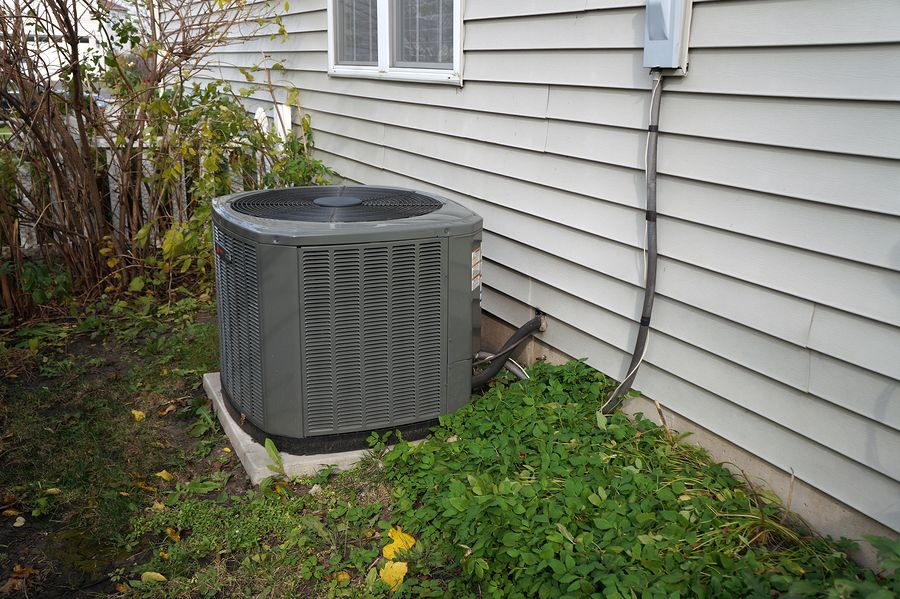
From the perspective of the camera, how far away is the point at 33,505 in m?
3.37

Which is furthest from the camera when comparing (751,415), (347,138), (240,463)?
(347,138)

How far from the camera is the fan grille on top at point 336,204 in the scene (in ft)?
11.2

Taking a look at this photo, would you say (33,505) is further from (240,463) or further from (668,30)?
(668,30)

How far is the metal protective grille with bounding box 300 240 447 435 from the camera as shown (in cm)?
318

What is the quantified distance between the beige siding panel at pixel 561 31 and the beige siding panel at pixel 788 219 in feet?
2.07

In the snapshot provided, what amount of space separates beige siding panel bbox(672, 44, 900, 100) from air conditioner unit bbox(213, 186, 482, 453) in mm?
1152

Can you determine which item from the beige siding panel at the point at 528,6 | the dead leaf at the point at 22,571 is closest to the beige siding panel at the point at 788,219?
Result: the beige siding panel at the point at 528,6

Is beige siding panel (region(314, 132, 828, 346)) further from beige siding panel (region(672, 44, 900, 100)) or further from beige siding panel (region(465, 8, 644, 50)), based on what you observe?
beige siding panel (region(465, 8, 644, 50))

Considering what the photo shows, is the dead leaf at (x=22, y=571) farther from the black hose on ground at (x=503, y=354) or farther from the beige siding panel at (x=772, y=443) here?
the beige siding panel at (x=772, y=443)

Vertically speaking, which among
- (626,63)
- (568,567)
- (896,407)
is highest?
(626,63)

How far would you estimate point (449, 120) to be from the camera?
14.7 feet

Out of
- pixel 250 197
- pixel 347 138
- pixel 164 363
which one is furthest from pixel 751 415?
pixel 347 138

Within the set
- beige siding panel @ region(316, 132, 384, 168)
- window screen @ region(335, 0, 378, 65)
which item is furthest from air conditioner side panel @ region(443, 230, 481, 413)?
window screen @ region(335, 0, 378, 65)

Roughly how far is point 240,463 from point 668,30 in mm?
2579
